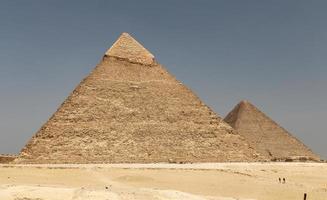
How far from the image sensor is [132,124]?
1761 inches

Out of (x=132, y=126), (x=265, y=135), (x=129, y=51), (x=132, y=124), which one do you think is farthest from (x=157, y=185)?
(x=265, y=135)

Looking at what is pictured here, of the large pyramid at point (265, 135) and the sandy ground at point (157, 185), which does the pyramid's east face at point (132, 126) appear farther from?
the large pyramid at point (265, 135)

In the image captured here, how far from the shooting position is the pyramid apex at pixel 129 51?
51.6 metres

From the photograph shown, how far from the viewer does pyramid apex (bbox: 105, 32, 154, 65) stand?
51591mm

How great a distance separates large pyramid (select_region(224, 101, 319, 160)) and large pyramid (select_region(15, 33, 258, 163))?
19.7 metres

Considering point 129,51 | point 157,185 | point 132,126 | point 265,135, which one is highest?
point 129,51

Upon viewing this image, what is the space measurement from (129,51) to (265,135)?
23847 millimetres

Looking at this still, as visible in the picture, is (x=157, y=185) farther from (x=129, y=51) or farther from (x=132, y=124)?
(x=129, y=51)

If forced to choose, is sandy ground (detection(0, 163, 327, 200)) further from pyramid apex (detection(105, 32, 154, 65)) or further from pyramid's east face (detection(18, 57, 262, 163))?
pyramid apex (detection(105, 32, 154, 65))

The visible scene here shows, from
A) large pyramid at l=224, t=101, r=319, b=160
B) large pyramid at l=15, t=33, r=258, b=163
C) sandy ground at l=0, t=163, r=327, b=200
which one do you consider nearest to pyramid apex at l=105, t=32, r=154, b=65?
large pyramid at l=15, t=33, r=258, b=163

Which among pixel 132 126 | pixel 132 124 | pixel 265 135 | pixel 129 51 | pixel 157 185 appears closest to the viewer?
pixel 157 185

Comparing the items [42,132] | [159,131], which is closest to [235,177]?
[159,131]

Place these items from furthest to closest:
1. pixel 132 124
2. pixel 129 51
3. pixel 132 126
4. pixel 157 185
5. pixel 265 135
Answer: pixel 265 135, pixel 129 51, pixel 132 124, pixel 132 126, pixel 157 185

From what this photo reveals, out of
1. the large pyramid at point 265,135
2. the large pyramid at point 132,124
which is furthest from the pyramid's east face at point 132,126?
the large pyramid at point 265,135
